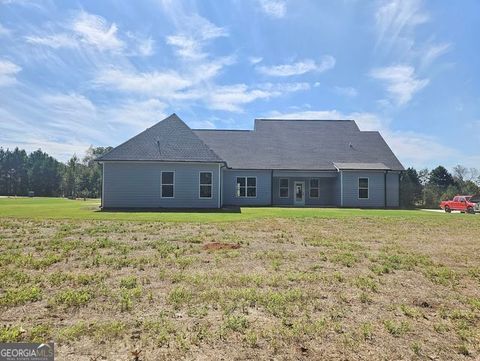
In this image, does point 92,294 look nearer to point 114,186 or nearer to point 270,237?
point 270,237

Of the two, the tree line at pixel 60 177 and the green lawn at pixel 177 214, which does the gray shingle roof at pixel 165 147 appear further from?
the tree line at pixel 60 177

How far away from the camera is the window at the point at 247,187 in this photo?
1046 inches

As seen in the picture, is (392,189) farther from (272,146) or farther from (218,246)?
(218,246)

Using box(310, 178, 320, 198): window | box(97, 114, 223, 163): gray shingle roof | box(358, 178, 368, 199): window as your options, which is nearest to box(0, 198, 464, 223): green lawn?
box(97, 114, 223, 163): gray shingle roof

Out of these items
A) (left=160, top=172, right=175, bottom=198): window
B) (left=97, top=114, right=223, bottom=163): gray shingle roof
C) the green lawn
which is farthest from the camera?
(left=160, top=172, right=175, bottom=198): window

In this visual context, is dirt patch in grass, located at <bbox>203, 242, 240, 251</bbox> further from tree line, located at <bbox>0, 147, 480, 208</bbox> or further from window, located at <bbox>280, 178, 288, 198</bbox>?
tree line, located at <bbox>0, 147, 480, 208</bbox>

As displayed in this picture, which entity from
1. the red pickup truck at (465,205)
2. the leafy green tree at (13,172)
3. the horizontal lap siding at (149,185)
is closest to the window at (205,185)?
the horizontal lap siding at (149,185)

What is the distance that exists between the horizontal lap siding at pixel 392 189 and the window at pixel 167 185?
49.3 feet

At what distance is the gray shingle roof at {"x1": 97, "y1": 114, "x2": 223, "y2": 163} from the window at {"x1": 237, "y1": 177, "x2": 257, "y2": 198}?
4772 mm

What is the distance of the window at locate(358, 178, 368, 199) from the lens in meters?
26.5

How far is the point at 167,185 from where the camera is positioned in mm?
22156

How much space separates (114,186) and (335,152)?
16.1m

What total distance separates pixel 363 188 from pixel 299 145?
6.08 metres

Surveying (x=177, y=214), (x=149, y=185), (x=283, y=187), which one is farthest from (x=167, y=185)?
(x=283, y=187)
